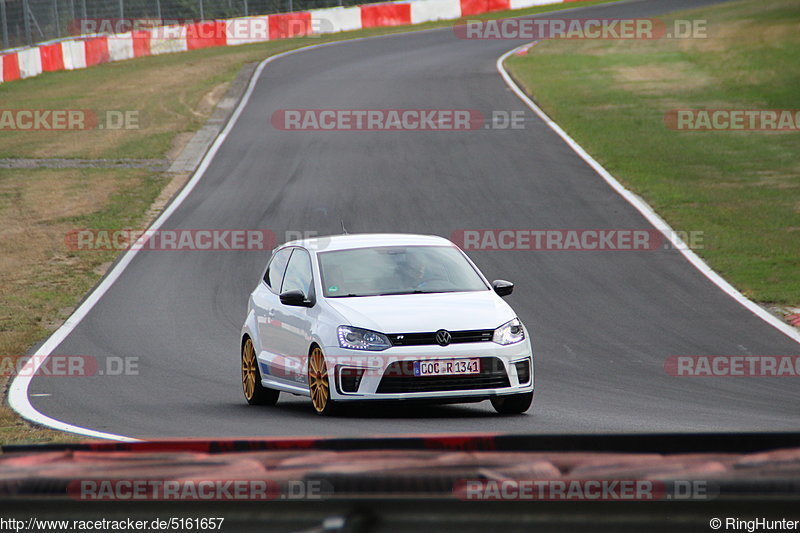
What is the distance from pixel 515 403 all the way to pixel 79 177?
64.4ft

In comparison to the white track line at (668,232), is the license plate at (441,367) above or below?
above

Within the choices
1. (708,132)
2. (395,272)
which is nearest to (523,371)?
(395,272)

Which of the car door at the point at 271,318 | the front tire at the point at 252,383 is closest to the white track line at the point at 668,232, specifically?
the car door at the point at 271,318

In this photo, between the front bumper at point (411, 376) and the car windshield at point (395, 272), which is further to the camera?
the car windshield at point (395, 272)

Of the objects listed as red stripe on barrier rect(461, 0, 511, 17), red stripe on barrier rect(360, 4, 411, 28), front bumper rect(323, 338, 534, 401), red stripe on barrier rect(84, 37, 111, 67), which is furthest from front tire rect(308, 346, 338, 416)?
red stripe on barrier rect(461, 0, 511, 17)

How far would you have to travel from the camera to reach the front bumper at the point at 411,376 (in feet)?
32.9

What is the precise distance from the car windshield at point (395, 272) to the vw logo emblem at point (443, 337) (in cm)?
→ 100

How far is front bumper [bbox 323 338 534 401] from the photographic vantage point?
1004 cm

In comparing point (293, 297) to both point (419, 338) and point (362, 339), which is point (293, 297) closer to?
point (362, 339)

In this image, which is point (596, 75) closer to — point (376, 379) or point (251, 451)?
point (376, 379)

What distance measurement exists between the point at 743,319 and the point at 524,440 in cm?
1156

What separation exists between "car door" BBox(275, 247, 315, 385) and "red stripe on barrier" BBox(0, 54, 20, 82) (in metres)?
31.1

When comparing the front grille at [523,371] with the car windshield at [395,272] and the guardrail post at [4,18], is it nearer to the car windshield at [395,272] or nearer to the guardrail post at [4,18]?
the car windshield at [395,272]

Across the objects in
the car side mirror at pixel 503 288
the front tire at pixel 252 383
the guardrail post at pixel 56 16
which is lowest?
the front tire at pixel 252 383
